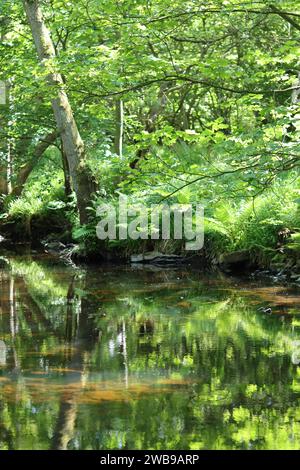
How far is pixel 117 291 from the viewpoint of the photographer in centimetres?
848

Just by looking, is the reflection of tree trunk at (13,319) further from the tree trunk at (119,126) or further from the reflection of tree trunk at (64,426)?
the tree trunk at (119,126)

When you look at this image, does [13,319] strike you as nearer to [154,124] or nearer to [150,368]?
A: [150,368]

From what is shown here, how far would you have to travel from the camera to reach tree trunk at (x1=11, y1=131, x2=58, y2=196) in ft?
53.2

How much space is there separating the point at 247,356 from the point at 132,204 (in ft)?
21.8

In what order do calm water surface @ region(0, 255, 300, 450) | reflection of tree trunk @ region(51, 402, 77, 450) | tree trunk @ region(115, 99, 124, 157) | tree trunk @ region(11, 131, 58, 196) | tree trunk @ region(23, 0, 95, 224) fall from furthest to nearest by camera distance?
tree trunk @ region(11, 131, 58, 196) → tree trunk @ region(115, 99, 124, 157) → tree trunk @ region(23, 0, 95, 224) → calm water surface @ region(0, 255, 300, 450) → reflection of tree trunk @ region(51, 402, 77, 450)

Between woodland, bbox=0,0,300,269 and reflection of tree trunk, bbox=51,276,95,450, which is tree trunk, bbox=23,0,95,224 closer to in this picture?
woodland, bbox=0,0,300,269

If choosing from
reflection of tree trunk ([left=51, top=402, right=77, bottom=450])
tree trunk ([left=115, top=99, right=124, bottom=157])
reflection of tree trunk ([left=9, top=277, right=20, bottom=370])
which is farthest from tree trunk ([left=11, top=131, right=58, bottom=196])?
reflection of tree trunk ([left=51, top=402, right=77, bottom=450])

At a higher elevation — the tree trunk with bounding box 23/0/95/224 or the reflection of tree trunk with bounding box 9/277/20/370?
the tree trunk with bounding box 23/0/95/224

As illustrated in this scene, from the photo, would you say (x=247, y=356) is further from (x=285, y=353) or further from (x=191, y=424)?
(x=191, y=424)

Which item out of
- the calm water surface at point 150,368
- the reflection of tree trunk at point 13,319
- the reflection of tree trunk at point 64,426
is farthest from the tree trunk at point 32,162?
the reflection of tree trunk at point 64,426

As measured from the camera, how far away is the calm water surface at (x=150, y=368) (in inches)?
142

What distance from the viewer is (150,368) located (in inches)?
190

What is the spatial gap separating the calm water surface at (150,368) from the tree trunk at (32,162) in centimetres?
823

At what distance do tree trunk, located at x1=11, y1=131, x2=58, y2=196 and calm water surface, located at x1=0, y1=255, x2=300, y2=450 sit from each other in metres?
8.23
